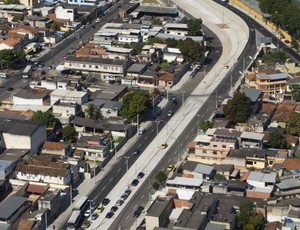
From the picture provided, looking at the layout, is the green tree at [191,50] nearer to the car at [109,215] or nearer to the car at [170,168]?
the car at [170,168]

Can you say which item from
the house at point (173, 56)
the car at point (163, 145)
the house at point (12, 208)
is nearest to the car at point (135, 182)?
the car at point (163, 145)

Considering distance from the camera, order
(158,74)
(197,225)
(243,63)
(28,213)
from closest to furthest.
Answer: (197,225) < (28,213) < (158,74) < (243,63)

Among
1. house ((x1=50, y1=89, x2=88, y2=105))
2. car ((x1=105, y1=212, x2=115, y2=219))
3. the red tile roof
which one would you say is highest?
house ((x1=50, y1=89, x2=88, y2=105))

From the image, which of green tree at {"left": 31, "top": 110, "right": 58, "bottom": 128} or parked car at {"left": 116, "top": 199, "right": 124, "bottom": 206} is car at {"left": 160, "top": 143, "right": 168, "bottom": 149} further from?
parked car at {"left": 116, "top": 199, "right": 124, "bottom": 206}

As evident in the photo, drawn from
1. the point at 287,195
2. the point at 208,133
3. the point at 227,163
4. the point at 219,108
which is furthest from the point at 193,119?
the point at 287,195

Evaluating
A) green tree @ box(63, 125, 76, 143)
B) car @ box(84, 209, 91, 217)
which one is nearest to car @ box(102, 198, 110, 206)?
car @ box(84, 209, 91, 217)

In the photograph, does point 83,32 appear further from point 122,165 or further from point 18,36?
point 122,165
